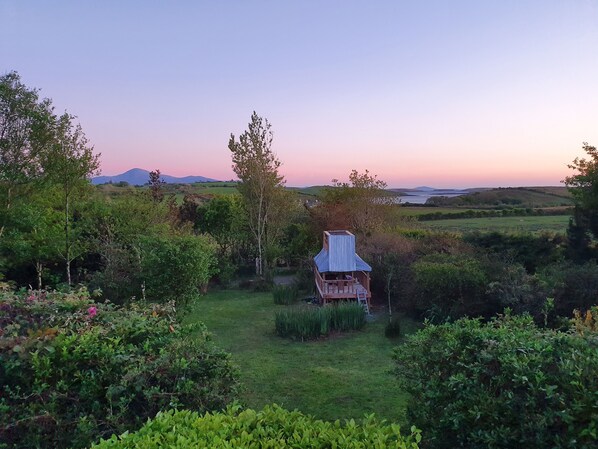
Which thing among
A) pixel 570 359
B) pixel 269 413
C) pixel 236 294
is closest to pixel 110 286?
pixel 236 294

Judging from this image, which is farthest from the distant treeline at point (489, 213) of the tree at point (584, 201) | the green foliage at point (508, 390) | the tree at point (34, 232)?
the green foliage at point (508, 390)

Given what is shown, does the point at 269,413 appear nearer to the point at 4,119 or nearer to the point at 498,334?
the point at 498,334

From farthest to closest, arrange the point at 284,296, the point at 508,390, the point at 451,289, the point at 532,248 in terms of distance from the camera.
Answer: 1. the point at 532,248
2. the point at 284,296
3. the point at 451,289
4. the point at 508,390

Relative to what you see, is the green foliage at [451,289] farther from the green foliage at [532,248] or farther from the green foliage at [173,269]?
the green foliage at [173,269]

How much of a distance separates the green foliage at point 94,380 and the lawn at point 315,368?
1.93 ft

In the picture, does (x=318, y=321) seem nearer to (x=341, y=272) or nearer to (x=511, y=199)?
(x=341, y=272)

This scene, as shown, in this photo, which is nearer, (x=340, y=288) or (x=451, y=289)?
(x=451, y=289)

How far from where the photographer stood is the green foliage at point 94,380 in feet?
9.29


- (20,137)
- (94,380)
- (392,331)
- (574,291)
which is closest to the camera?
(94,380)

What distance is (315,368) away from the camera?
696 centimetres

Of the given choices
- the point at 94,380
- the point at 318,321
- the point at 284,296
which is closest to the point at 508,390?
the point at 94,380

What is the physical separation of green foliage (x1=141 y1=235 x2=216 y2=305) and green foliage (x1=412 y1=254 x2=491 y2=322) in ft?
17.7

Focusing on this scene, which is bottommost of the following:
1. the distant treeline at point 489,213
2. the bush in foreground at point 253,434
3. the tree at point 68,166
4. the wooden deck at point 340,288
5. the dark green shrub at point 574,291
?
the wooden deck at point 340,288

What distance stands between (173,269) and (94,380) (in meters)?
6.80
